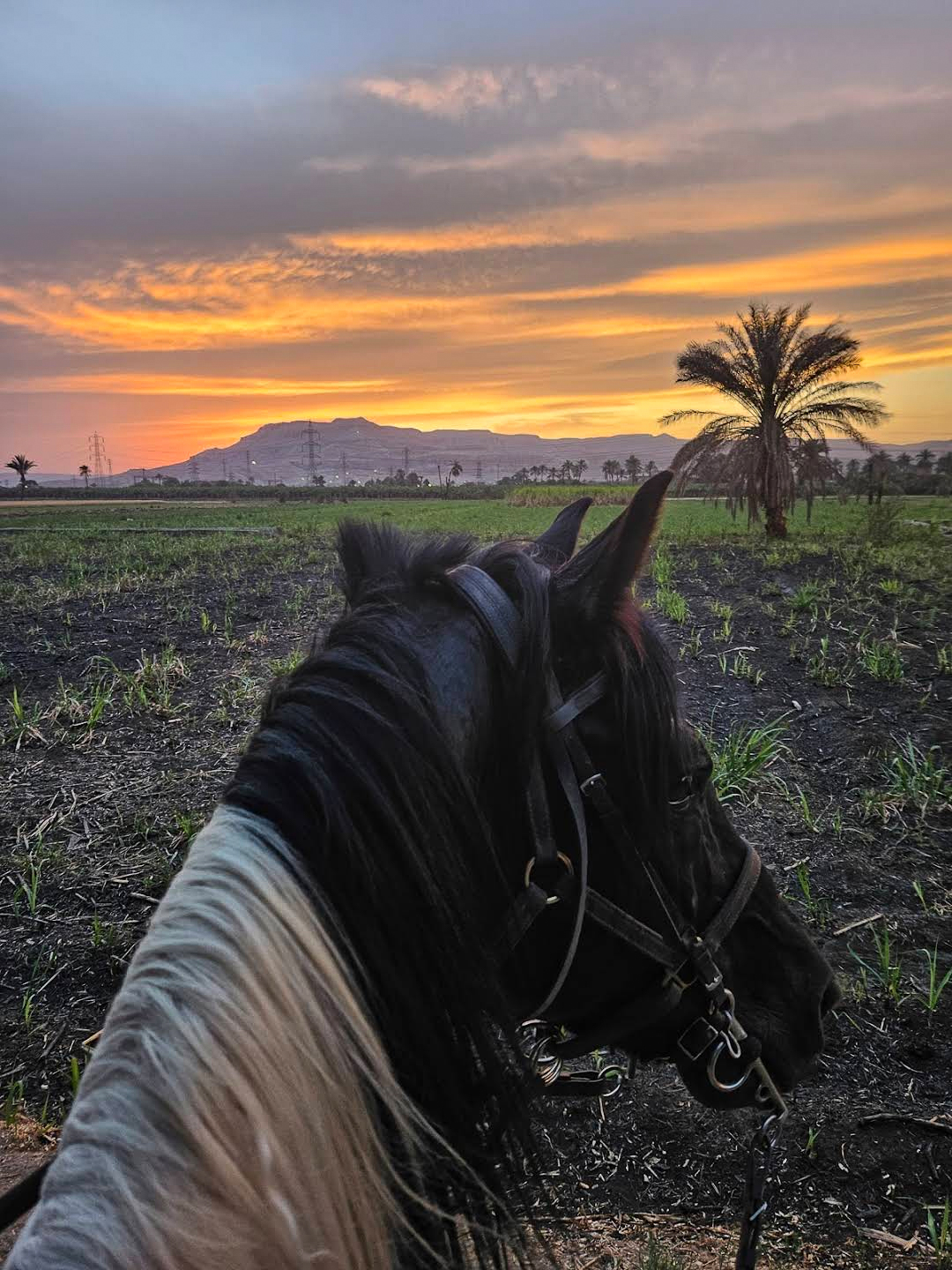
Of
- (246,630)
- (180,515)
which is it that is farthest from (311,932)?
(180,515)

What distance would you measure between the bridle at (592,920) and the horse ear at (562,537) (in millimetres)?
340

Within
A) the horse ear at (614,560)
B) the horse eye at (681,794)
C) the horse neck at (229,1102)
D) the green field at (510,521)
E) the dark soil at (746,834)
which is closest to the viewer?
the horse neck at (229,1102)

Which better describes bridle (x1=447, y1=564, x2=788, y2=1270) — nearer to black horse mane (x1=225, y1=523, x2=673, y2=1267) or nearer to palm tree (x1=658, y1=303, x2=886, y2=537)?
black horse mane (x1=225, y1=523, x2=673, y2=1267)

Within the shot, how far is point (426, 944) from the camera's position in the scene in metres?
1.07

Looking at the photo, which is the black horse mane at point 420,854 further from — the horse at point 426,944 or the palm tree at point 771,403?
the palm tree at point 771,403

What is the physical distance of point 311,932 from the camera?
93cm

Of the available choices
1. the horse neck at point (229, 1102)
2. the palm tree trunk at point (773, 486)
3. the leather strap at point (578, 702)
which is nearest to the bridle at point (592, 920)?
the leather strap at point (578, 702)

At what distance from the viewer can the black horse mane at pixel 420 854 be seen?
1.01 metres

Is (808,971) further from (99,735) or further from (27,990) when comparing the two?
(99,735)

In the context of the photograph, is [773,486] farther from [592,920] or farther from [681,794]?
[592,920]

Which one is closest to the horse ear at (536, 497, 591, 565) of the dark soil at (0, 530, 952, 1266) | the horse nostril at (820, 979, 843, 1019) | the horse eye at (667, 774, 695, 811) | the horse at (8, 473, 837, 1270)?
the horse at (8, 473, 837, 1270)

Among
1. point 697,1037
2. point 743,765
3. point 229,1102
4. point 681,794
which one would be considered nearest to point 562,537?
point 681,794

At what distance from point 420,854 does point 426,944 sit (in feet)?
0.41

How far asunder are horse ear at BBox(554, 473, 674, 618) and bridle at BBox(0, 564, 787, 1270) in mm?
115
